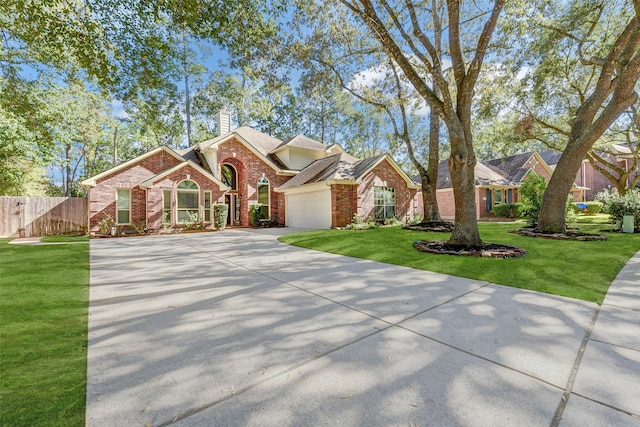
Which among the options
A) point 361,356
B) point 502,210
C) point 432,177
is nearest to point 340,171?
point 432,177

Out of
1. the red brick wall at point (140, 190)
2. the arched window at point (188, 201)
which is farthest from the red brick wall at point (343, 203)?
the arched window at point (188, 201)

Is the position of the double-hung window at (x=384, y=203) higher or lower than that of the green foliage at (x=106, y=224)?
higher

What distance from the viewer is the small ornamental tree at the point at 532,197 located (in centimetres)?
1205

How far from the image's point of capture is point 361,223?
14898mm

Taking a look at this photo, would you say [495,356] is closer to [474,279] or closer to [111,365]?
[474,279]

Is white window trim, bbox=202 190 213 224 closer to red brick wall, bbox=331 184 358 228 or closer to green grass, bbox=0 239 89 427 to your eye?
red brick wall, bbox=331 184 358 228

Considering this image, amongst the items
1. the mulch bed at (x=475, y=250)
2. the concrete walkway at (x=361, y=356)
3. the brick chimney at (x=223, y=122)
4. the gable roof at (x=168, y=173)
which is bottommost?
the concrete walkway at (x=361, y=356)

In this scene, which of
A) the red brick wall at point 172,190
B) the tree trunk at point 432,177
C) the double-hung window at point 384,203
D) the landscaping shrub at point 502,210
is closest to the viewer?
the tree trunk at point 432,177

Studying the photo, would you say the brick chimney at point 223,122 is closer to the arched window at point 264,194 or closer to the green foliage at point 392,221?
the arched window at point 264,194

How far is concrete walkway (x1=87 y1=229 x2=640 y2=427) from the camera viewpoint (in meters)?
1.78

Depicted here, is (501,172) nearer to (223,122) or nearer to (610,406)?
(223,122)

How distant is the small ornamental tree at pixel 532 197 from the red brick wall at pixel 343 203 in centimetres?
770

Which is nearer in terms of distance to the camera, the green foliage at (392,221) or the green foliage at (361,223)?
the green foliage at (361,223)

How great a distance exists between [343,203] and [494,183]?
1388cm
